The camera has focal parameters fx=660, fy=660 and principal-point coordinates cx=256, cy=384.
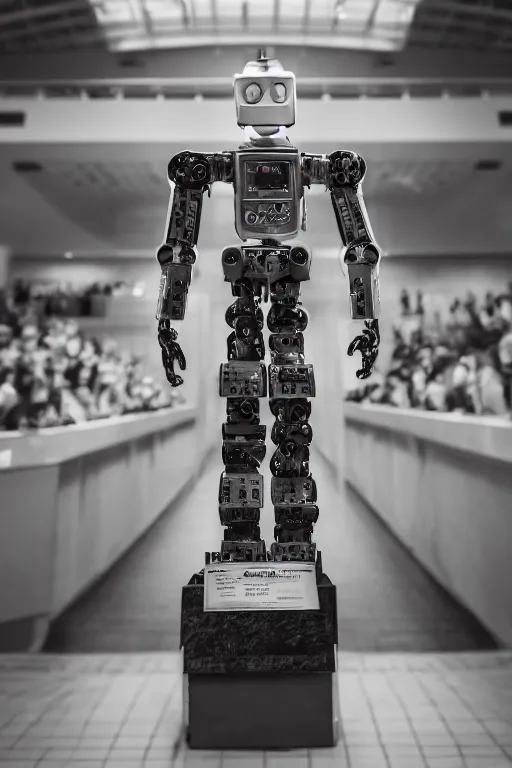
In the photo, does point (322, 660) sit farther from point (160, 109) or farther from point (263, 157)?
point (160, 109)

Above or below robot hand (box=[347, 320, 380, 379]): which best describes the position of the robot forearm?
above

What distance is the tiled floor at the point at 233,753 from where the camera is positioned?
2379mm

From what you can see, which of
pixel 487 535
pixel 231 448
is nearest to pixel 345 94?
pixel 231 448

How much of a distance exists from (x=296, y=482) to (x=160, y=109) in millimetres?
2194

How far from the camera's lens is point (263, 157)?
8.28 feet

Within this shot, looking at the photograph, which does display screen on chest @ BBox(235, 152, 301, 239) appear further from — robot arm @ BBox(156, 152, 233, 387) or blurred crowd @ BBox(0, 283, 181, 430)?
blurred crowd @ BBox(0, 283, 181, 430)

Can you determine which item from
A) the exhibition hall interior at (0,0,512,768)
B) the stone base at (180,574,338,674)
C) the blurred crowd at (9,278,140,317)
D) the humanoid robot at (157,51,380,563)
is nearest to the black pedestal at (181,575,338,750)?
the stone base at (180,574,338,674)

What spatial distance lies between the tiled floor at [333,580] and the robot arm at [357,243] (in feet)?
3.52

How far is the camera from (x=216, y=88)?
3551 mm

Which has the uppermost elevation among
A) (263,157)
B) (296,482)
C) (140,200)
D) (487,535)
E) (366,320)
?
(140,200)

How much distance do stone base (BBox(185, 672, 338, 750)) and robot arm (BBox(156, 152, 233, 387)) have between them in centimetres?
119

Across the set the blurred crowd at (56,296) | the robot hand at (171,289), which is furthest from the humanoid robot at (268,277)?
the blurred crowd at (56,296)

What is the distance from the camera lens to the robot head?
2525 millimetres

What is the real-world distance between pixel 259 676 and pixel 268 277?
1504mm
